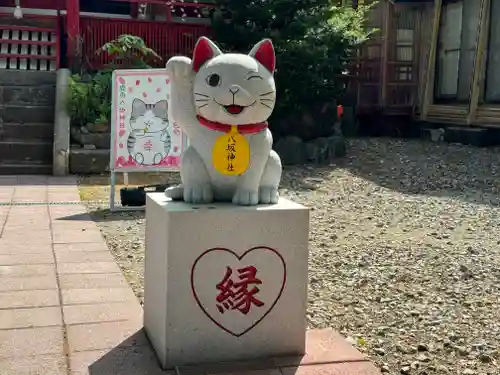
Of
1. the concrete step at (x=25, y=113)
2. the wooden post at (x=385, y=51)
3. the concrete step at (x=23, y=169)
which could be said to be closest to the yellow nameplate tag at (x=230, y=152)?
the concrete step at (x=23, y=169)

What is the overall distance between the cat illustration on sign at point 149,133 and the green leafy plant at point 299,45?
11.5ft

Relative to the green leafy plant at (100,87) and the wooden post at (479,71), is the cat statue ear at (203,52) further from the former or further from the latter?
the wooden post at (479,71)

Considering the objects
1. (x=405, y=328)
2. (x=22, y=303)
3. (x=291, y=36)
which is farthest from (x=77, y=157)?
(x=405, y=328)

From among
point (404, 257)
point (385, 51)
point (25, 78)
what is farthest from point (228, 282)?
point (385, 51)

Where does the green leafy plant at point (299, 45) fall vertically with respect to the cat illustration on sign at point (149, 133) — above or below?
above

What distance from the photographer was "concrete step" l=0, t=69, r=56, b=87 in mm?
11188

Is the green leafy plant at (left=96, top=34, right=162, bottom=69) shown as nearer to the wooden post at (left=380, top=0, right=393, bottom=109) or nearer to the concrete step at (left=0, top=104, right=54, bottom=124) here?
the concrete step at (left=0, top=104, right=54, bottom=124)

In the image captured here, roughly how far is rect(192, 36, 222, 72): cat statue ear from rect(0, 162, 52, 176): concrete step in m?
7.16

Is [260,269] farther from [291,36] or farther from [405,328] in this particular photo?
[291,36]

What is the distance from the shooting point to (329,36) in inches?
417

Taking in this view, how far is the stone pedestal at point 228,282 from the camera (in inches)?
119

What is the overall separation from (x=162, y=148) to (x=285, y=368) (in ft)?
14.7

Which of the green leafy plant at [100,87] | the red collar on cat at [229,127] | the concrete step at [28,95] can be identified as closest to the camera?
the red collar on cat at [229,127]

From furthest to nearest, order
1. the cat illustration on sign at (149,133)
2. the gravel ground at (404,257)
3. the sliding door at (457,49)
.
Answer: the sliding door at (457,49) < the cat illustration on sign at (149,133) < the gravel ground at (404,257)
